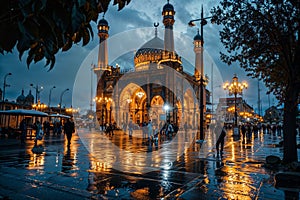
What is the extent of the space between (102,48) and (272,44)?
5670cm

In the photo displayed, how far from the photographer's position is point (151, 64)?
180ft

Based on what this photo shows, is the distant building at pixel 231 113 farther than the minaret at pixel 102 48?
No

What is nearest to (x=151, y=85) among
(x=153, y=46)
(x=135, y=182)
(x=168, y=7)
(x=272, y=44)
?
(x=153, y=46)

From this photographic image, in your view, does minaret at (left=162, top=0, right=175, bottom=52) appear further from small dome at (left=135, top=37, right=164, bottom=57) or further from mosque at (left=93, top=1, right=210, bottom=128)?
small dome at (left=135, top=37, right=164, bottom=57)

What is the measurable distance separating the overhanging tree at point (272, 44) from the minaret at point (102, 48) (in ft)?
178

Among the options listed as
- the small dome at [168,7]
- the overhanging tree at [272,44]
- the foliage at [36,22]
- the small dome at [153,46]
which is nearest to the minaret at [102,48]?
the small dome at [153,46]

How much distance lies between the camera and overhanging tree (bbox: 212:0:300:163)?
8.45 m

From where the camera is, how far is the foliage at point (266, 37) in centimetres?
851

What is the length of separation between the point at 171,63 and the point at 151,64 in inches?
247

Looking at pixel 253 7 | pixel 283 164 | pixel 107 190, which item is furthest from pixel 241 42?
pixel 107 190

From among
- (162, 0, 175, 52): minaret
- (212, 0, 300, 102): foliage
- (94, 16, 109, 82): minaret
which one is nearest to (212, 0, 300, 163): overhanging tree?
(212, 0, 300, 102): foliage

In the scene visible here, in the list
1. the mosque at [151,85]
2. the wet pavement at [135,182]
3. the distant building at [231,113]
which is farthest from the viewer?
the distant building at [231,113]

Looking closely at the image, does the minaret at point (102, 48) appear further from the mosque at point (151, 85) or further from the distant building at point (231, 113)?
Result: the distant building at point (231, 113)

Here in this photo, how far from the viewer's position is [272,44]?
30.3 feet
